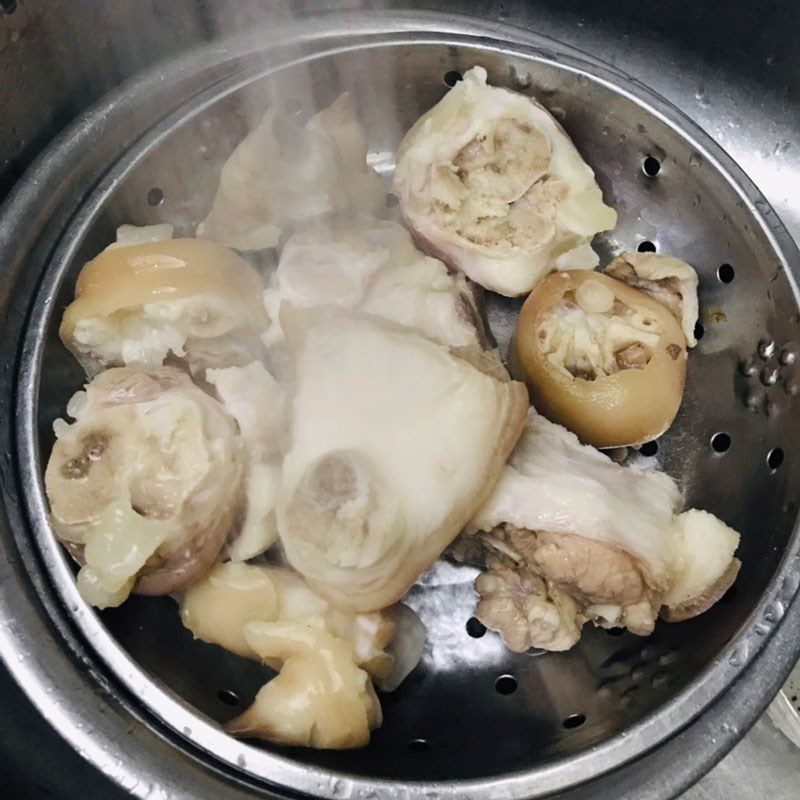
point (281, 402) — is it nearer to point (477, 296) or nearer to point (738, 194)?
point (477, 296)

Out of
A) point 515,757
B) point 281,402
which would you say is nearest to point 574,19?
point 281,402

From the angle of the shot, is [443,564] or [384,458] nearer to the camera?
[384,458]

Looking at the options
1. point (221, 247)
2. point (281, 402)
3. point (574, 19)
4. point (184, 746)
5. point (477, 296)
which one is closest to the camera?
point (184, 746)

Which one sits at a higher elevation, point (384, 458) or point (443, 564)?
point (384, 458)

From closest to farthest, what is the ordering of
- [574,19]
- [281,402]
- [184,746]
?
[184,746] < [281,402] < [574,19]
